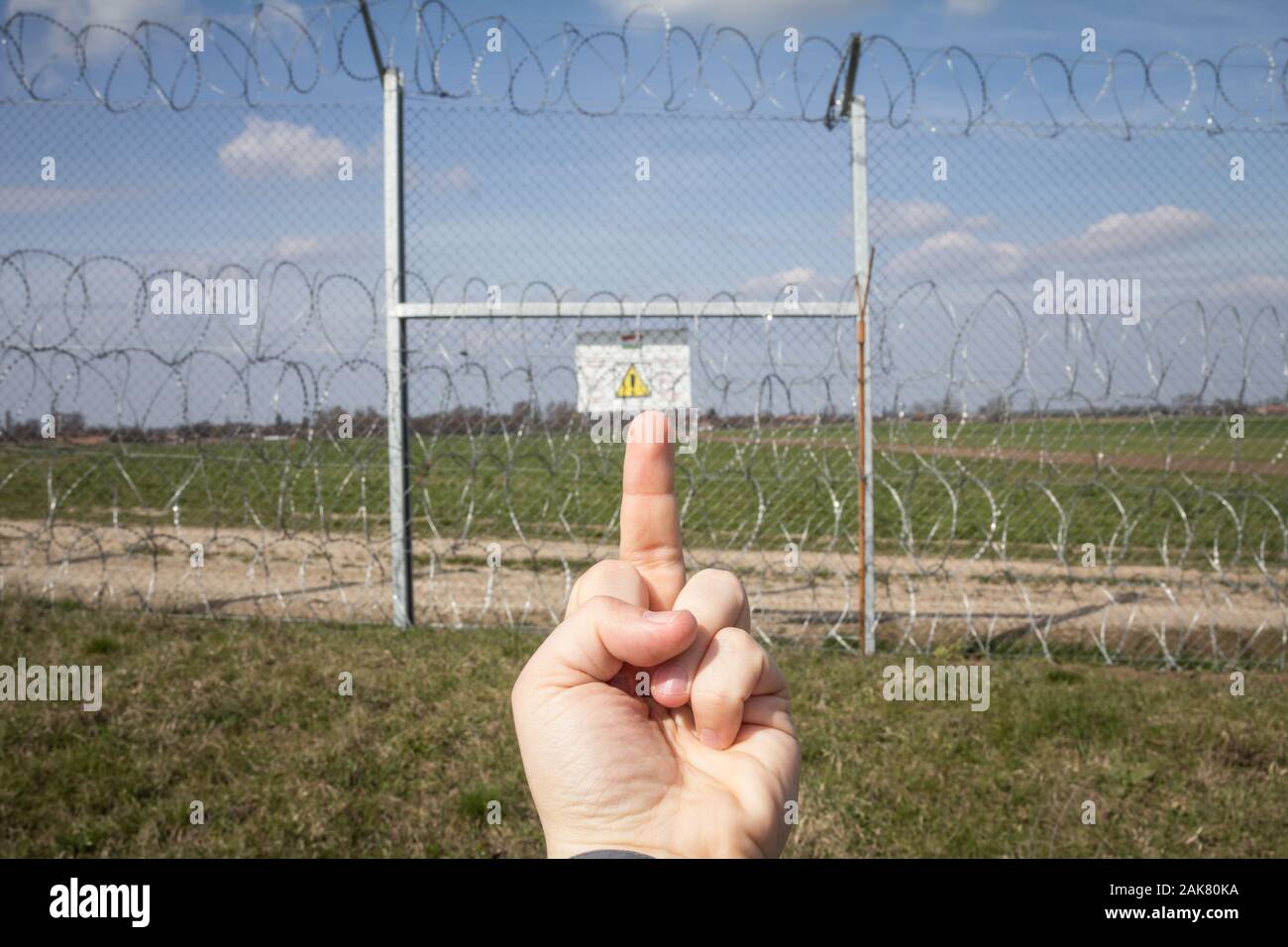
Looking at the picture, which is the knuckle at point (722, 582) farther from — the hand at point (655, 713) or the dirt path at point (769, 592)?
the dirt path at point (769, 592)

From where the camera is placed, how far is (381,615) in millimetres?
6496

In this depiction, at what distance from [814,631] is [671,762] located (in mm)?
5221

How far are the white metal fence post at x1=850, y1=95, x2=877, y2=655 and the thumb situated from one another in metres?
4.73

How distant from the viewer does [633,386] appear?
589 cm

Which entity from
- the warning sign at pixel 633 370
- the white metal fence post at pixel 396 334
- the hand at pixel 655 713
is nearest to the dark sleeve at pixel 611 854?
the hand at pixel 655 713

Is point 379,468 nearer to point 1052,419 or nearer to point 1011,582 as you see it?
point 1052,419

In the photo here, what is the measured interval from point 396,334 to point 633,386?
4.93 ft

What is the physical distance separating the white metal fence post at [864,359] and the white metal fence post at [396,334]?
2.74 meters

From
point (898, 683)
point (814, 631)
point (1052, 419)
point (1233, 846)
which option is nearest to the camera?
point (1233, 846)

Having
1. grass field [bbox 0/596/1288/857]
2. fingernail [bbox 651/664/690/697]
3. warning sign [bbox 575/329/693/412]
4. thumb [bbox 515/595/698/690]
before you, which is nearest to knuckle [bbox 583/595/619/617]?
thumb [bbox 515/595/698/690]

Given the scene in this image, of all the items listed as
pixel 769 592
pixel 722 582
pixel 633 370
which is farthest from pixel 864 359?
pixel 722 582

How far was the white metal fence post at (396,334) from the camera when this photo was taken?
610cm

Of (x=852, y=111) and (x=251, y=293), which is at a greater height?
(x=852, y=111)
